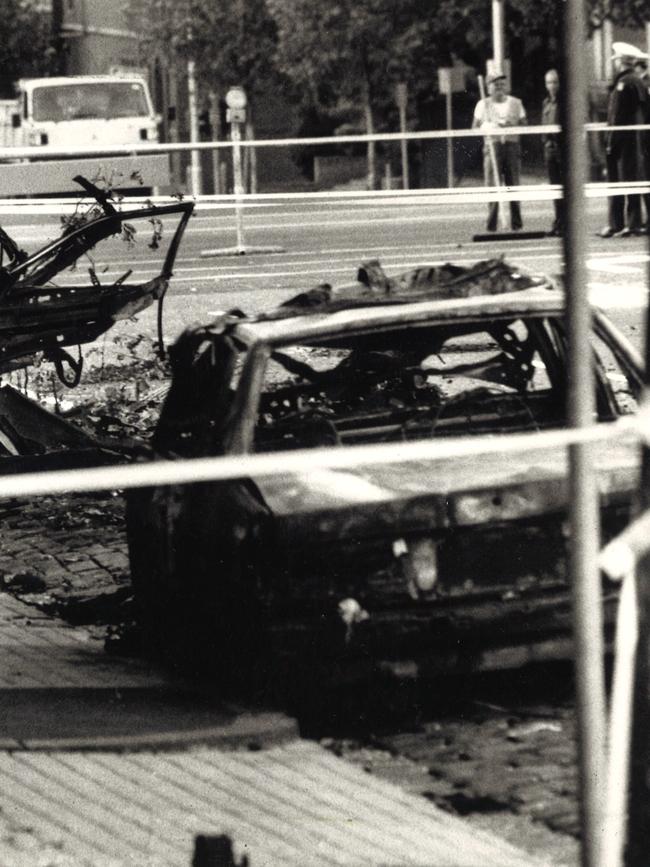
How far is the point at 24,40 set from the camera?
2227 inches

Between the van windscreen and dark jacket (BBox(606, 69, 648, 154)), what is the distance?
52.8 ft

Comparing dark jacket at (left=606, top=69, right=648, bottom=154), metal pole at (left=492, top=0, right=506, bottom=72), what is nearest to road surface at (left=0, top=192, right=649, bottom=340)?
dark jacket at (left=606, top=69, right=648, bottom=154)

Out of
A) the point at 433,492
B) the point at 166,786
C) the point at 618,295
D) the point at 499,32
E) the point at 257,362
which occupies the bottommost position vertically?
the point at 166,786

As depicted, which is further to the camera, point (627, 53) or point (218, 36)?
point (218, 36)

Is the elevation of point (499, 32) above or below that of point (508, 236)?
above

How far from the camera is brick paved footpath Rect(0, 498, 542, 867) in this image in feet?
16.6

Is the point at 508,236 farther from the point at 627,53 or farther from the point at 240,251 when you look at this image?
the point at 240,251

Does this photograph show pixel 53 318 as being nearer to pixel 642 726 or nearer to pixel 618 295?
pixel 642 726

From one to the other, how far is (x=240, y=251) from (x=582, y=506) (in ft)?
65.7

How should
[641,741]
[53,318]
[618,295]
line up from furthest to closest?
[618,295] < [53,318] < [641,741]

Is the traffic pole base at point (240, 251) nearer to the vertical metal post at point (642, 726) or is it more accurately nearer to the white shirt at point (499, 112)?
the white shirt at point (499, 112)

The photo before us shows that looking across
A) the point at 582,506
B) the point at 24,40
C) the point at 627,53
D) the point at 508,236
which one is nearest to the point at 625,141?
the point at 627,53

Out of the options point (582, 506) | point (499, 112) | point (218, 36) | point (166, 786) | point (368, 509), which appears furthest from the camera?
point (218, 36)

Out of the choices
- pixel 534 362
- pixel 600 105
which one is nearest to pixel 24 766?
pixel 534 362
